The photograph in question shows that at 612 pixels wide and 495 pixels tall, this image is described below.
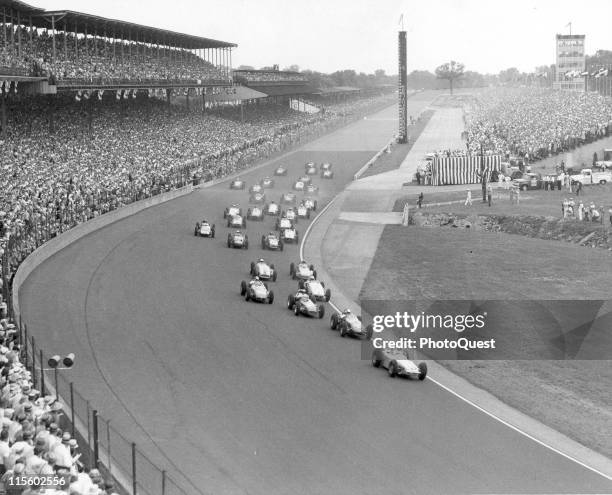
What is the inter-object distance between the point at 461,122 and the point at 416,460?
129 metres

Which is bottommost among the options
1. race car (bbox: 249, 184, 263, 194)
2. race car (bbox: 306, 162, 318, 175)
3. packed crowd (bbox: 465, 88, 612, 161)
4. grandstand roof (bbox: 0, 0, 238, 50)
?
race car (bbox: 249, 184, 263, 194)

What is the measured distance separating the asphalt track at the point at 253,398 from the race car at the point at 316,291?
120 cm

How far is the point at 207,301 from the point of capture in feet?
125

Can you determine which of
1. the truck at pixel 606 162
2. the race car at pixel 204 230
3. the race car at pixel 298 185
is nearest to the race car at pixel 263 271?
the race car at pixel 204 230

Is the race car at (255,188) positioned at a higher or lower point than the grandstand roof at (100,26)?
lower

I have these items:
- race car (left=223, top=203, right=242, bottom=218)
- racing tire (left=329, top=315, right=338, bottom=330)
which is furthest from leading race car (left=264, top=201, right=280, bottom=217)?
racing tire (left=329, top=315, right=338, bottom=330)

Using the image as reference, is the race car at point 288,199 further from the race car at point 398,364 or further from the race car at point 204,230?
the race car at point 398,364

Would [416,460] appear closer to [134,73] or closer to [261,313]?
[261,313]

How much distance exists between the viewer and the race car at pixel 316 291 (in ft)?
126

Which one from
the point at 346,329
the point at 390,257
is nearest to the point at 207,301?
the point at 346,329

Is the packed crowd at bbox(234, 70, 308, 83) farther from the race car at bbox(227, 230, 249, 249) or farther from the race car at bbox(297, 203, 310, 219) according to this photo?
the race car at bbox(227, 230, 249, 249)

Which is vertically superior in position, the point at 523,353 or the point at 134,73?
the point at 134,73

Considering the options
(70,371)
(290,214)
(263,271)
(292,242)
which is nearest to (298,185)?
(290,214)

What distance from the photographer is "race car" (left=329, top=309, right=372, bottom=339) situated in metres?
33.4
